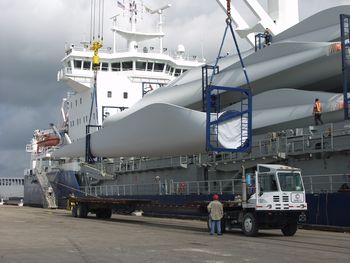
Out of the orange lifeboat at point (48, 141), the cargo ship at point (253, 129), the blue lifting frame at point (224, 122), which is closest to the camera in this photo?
the cargo ship at point (253, 129)

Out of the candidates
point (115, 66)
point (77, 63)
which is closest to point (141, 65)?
point (115, 66)

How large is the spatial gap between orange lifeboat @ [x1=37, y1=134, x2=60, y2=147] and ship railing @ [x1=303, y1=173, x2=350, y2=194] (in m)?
35.7

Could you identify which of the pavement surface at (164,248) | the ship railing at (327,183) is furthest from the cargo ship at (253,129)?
the pavement surface at (164,248)

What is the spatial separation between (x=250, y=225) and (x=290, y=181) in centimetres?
194

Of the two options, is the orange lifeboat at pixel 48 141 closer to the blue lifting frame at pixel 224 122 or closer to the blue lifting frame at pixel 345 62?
the blue lifting frame at pixel 224 122

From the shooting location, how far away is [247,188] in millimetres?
17906

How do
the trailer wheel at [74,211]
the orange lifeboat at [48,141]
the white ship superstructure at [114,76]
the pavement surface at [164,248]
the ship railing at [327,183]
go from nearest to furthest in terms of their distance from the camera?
1. the pavement surface at [164,248]
2. the ship railing at [327,183]
3. the trailer wheel at [74,211]
4. the white ship superstructure at [114,76]
5. the orange lifeboat at [48,141]

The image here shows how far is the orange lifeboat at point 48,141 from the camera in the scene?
2126 inches

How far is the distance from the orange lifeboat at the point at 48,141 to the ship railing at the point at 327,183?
1405 inches

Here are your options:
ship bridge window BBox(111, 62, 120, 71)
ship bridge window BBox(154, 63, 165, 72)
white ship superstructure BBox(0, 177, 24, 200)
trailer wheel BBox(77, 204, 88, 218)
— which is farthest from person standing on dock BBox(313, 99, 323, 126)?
white ship superstructure BBox(0, 177, 24, 200)

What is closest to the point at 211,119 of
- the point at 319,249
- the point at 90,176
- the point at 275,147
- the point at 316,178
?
the point at 275,147

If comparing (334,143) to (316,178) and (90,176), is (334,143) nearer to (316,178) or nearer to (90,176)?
(316,178)

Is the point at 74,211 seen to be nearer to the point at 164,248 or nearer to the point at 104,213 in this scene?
the point at 104,213

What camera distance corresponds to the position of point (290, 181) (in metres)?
17.3
